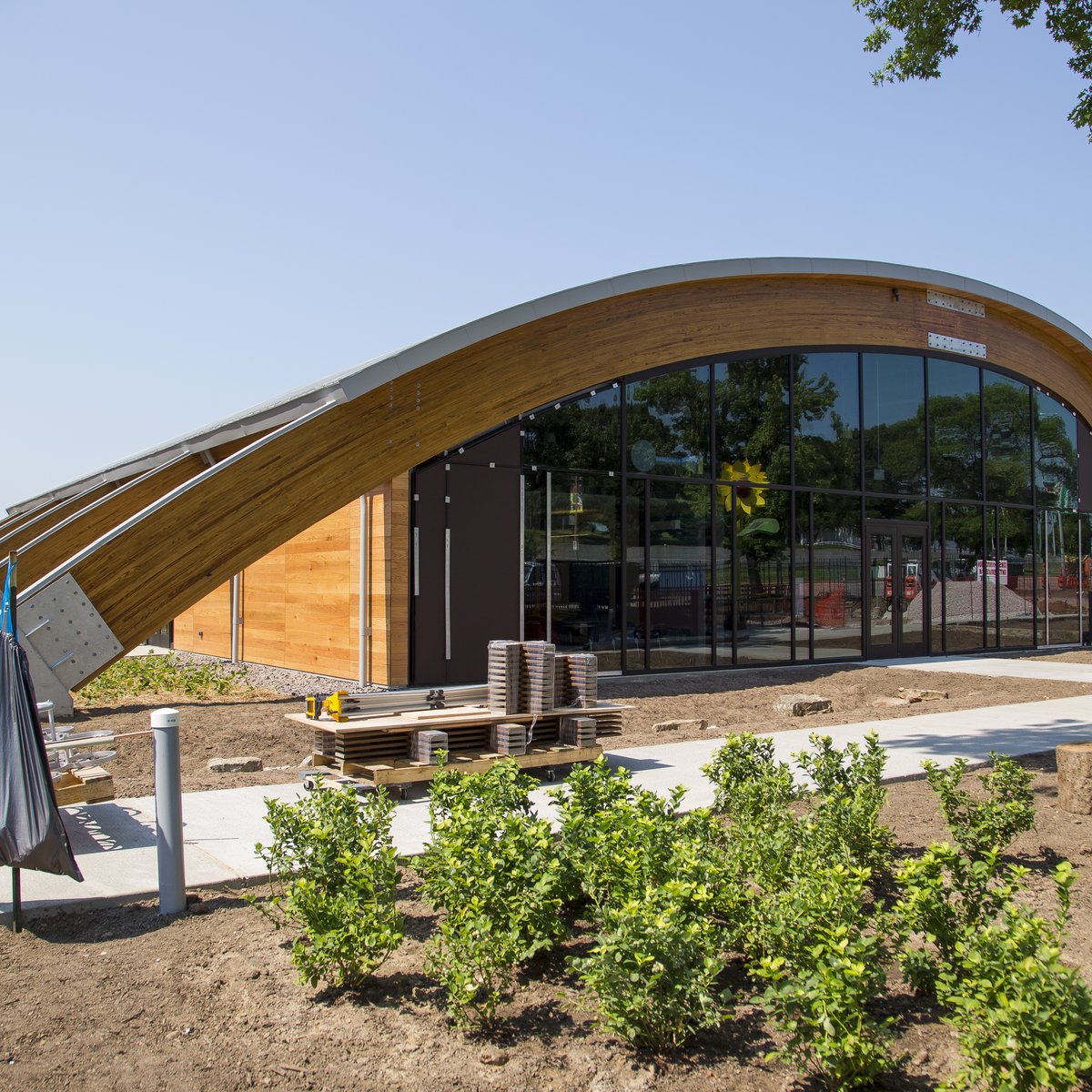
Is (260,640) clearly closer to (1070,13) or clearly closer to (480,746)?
(480,746)

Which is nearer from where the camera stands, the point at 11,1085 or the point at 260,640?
the point at 11,1085

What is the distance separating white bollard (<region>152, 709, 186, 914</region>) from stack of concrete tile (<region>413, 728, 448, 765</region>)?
2.65m

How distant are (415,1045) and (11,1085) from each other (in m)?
1.38

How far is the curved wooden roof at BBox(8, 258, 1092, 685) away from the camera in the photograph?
10758 mm

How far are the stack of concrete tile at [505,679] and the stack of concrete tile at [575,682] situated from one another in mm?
392

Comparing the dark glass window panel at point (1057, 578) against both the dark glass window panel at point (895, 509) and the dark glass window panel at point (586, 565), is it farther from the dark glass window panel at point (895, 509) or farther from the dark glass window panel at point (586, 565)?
the dark glass window panel at point (586, 565)

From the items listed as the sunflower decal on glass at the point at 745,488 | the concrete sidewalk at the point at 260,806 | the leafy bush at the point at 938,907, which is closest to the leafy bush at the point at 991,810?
the leafy bush at the point at 938,907

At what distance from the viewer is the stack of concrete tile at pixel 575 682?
350 inches

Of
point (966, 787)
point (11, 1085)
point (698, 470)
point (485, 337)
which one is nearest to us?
point (11, 1085)

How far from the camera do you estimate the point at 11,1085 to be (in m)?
3.47

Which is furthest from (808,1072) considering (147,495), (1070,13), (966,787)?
(1070,13)

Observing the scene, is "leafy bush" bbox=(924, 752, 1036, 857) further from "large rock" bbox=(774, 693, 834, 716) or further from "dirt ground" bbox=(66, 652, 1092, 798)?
"large rock" bbox=(774, 693, 834, 716)

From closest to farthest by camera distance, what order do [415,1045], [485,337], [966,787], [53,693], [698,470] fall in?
[415,1045] → [966,787] → [53,693] → [485,337] → [698,470]

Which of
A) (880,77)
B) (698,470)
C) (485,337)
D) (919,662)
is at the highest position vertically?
(880,77)
